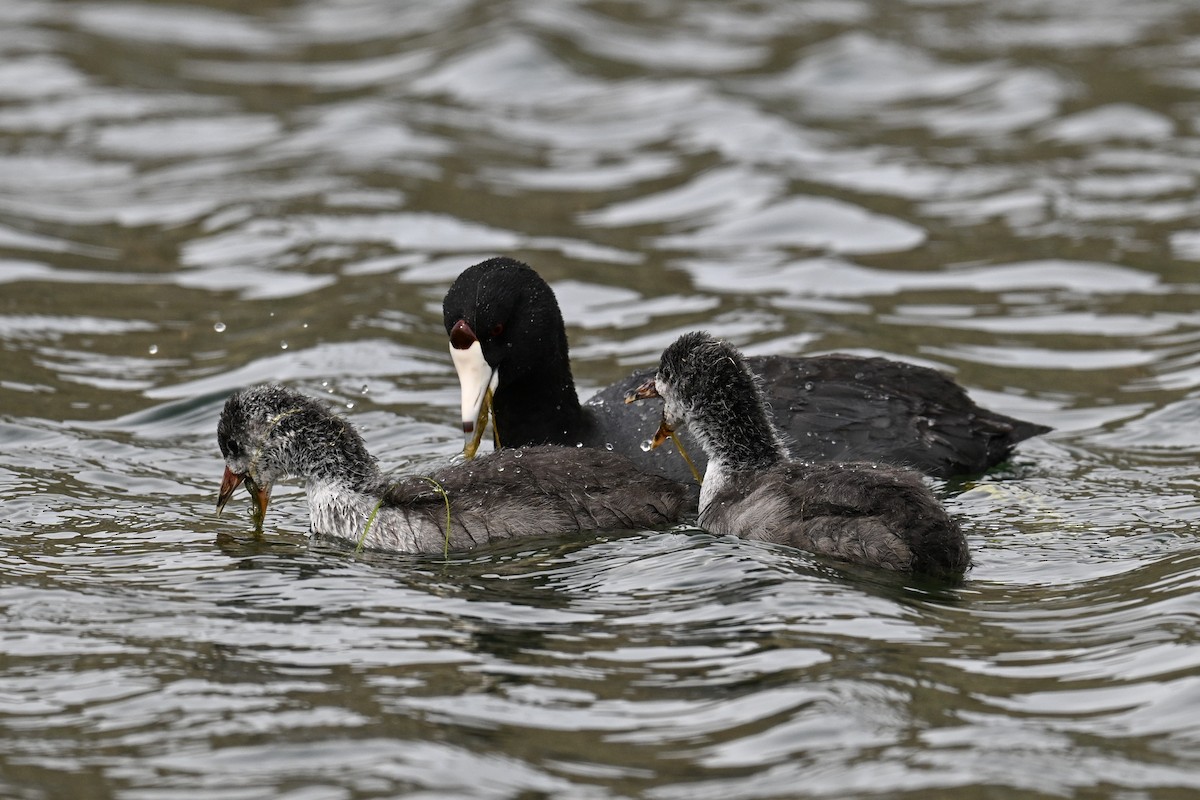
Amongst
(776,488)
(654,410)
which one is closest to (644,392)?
(654,410)

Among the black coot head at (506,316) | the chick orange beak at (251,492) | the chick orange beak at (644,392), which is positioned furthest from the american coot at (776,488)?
the chick orange beak at (251,492)

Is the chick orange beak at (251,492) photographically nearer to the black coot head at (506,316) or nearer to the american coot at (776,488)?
the black coot head at (506,316)

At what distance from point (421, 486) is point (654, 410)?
1.44 metres

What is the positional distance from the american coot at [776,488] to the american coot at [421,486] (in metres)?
0.35

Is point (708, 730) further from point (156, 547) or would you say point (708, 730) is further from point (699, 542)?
point (156, 547)

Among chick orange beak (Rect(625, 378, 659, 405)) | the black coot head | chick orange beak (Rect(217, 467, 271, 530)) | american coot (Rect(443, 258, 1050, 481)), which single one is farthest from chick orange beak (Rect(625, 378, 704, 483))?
chick orange beak (Rect(217, 467, 271, 530))

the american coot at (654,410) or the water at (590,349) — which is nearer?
the water at (590,349)

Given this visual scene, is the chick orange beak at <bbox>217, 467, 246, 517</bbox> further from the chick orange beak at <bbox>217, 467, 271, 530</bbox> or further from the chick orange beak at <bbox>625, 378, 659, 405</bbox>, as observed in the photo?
the chick orange beak at <bbox>625, 378, 659, 405</bbox>

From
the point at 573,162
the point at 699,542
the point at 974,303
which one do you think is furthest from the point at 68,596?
the point at 573,162

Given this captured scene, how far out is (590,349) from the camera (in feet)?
39.8

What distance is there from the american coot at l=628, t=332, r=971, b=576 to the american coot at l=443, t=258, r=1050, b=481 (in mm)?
360

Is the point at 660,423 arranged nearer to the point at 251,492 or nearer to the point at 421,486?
the point at 421,486

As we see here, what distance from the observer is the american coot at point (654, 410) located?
8586 mm

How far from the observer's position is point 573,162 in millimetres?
16656
